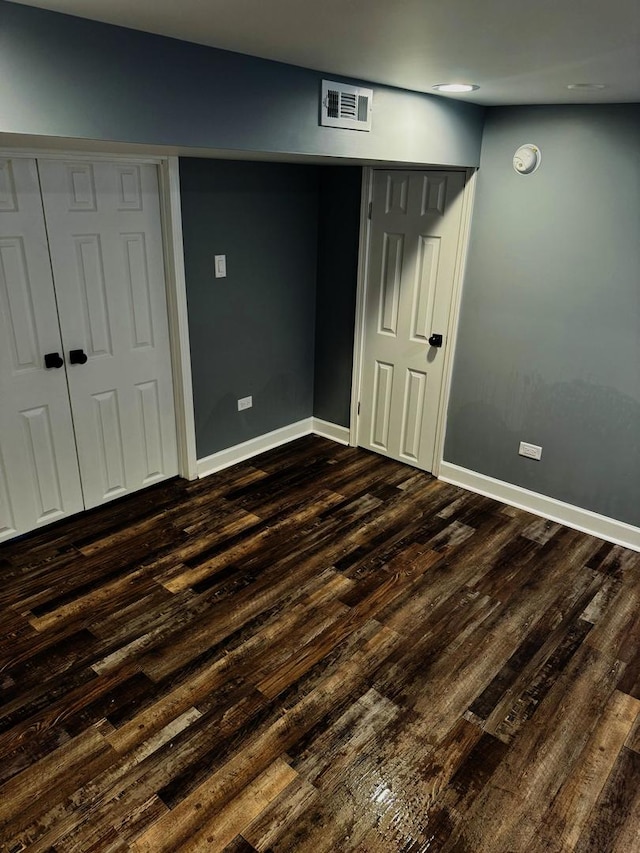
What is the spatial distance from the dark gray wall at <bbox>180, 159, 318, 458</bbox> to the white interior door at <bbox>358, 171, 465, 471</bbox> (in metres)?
0.51

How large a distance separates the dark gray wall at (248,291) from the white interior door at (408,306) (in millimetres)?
511

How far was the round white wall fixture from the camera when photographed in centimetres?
327

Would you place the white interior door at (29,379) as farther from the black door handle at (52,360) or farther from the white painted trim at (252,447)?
the white painted trim at (252,447)

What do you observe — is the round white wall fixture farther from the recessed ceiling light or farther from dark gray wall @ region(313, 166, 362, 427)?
Answer: dark gray wall @ region(313, 166, 362, 427)

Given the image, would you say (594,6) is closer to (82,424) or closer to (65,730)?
(65,730)

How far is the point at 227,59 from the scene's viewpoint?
7.05 ft

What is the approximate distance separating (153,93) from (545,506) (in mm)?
3025

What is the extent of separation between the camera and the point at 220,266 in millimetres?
3750

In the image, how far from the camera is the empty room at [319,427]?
1.91m

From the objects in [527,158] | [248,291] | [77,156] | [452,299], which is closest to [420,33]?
[527,158]

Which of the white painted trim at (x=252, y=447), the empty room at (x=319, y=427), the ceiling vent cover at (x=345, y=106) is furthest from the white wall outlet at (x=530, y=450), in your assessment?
the ceiling vent cover at (x=345, y=106)

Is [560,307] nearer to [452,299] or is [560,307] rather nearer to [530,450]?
[452,299]

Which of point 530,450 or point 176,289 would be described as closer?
point 176,289

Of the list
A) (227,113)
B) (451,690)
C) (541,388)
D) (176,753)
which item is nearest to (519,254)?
(541,388)
